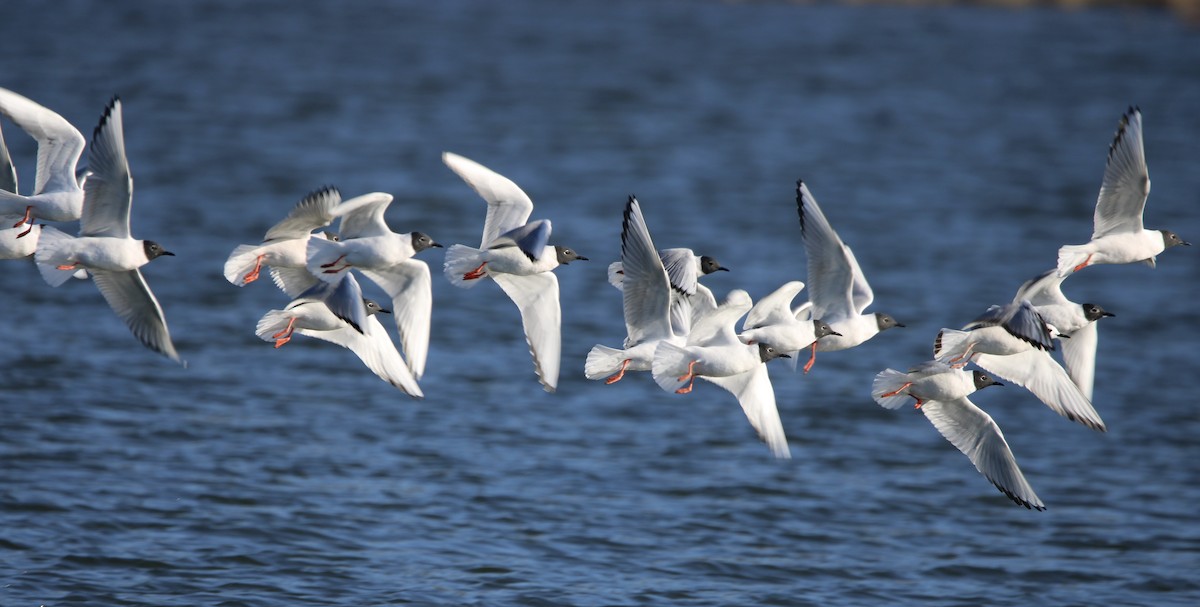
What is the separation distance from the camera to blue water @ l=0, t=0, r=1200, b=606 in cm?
1472

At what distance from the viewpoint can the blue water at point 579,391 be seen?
1472 cm

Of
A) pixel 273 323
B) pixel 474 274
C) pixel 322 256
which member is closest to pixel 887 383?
pixel 474 274

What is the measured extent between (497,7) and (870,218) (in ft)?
115

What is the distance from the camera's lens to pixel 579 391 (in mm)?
20672

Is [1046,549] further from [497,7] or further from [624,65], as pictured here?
[497,7]

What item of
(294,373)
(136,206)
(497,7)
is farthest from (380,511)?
(497,7)

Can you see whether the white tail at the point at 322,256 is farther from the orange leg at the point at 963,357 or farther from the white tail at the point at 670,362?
the orange leg at the point at 963,357

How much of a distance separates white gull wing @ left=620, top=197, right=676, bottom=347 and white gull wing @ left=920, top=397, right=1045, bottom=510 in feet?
7.71

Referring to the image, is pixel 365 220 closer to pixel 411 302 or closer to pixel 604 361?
pixel 411 302

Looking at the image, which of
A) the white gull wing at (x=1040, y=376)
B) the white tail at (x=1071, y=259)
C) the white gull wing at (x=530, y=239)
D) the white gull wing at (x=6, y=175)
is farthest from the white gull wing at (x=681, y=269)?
the white gull wing at (x=6, y=175)

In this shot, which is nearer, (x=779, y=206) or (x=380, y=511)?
(x=380, y=511)

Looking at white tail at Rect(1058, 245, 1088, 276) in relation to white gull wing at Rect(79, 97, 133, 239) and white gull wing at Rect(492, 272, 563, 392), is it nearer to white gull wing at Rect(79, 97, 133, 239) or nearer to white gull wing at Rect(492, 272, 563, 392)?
white gull wing at Rect(492, 272, 563, 392)

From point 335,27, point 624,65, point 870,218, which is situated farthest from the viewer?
point 335,27

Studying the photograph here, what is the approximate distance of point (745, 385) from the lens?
1078 cm
